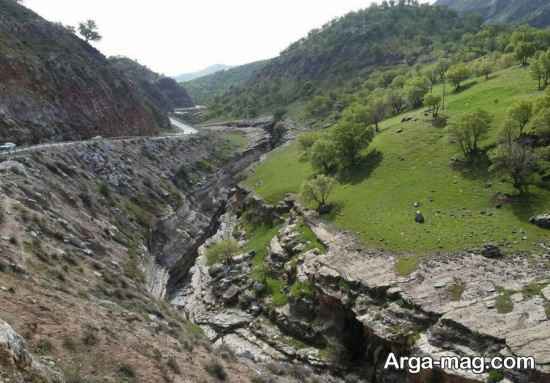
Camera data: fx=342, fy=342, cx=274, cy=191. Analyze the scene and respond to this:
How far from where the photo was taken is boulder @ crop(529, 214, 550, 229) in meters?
39.2

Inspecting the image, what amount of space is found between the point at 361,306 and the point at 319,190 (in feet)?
89.3

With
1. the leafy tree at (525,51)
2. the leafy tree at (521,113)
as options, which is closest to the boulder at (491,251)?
the leafy tree at (521,113)

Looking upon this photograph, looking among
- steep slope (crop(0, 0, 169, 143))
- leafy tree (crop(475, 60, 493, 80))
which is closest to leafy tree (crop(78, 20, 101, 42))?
steep slope (crop(0, 0, 169, 143))

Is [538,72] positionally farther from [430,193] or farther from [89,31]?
[89,31]

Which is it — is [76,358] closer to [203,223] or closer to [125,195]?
[125,195]

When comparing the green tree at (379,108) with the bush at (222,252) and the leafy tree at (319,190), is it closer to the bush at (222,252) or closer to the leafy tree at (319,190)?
the leafy tree at (319,190)

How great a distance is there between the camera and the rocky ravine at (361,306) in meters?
29.2

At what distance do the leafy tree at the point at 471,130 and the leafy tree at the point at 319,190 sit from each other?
22.7 metres

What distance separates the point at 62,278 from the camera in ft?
93.8

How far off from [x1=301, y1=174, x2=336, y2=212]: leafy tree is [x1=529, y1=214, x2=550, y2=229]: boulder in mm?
30131

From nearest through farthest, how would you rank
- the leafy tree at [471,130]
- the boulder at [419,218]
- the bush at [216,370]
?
the bush at [216,370], the boulder at [419,218], the leafy tree at [471,130]

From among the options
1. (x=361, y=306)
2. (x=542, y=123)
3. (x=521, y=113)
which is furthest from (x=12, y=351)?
(x=521, y=113)

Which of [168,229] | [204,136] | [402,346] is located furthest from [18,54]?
[402,346]

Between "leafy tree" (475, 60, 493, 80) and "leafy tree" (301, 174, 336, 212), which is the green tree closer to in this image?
"leafy tree" (475, 60, 493, 80)
